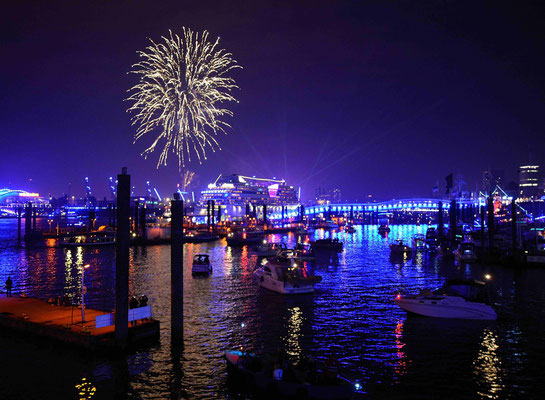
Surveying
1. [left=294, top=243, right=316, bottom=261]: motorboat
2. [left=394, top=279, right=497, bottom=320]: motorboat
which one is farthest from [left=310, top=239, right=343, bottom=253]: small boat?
[left=394, top=279, right=497, bottom=320]: motorboat

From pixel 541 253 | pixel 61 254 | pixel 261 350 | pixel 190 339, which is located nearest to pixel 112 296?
pixel 190 339

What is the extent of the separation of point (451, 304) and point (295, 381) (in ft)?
43.8

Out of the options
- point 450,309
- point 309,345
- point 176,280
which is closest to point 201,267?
point 176,280

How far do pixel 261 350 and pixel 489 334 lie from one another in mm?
11239

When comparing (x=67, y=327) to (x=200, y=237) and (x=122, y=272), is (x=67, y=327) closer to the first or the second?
(x=122, y=272)

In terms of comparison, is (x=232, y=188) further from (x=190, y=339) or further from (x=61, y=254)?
(x=190, y=339)

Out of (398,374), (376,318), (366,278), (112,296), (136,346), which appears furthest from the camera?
(366,278)

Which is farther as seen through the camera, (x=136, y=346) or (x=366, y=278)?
(x=366, y=278)

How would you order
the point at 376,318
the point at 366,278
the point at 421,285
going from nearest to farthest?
the point at 376,318
the point at 421,285
the point at 366,278

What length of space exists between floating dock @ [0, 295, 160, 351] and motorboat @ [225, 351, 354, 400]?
18.5ft

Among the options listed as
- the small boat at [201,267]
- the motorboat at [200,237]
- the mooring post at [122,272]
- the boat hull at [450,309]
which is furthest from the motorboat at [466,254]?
the motorboat at [200,237]

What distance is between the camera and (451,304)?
23.7m

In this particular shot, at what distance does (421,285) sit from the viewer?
3612 cm

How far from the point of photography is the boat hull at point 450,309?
23.5 meters
